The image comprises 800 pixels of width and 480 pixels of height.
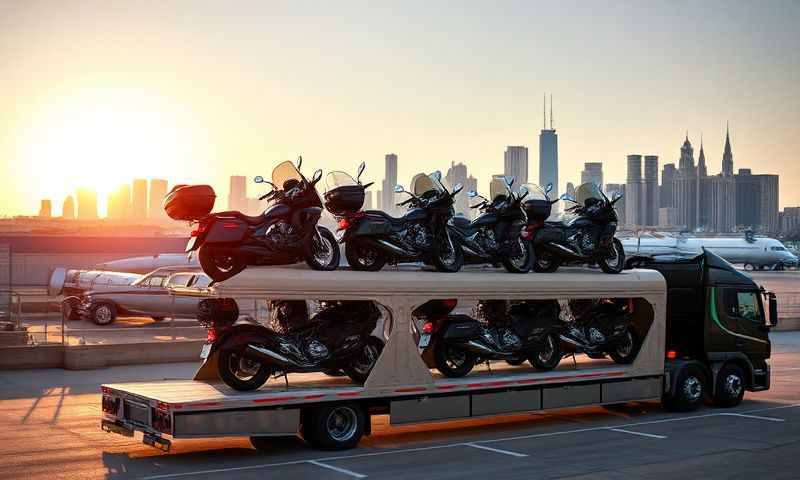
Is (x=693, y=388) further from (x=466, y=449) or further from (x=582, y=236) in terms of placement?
(x=466, y=449)

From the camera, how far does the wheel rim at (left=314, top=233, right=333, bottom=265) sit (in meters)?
15.1

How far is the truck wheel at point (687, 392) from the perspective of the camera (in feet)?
60.5

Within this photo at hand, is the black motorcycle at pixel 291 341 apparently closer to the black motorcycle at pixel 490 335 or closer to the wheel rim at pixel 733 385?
the black motorcycle at pixel 490 335

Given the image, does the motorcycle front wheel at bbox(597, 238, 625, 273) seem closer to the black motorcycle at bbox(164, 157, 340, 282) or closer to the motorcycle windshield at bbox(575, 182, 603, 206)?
the motorcycle windshield at bbox(575, 182, 603, 206)

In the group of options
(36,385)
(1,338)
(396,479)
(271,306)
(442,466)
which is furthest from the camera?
(1,338)

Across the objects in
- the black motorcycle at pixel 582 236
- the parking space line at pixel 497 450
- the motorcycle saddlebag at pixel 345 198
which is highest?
the motorcycle saddlebag at pixel 345 198

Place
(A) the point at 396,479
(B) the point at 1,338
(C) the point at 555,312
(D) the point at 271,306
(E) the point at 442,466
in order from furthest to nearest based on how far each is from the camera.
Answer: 1. (B) the point at 1,338
2. (C) the point at 555,312
3. (D) the point at 271,306
4. (E) the point at 442,466
5. (A) the point at 396,479

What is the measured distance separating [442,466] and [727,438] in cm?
515

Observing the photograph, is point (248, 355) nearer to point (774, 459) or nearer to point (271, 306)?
point (271, 306)

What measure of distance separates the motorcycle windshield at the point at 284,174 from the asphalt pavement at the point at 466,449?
12.5 feet

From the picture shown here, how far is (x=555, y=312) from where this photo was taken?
17.8 meters

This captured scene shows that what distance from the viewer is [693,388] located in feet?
61.4

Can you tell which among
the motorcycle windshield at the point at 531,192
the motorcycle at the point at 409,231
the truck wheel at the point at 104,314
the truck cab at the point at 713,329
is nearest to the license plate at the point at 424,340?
the motorcycle at the point at 409,231

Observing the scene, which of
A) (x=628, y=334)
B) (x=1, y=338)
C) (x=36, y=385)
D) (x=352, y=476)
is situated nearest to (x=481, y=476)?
(x=352, y=476)
